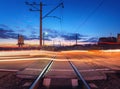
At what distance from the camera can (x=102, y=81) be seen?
36.6 feet

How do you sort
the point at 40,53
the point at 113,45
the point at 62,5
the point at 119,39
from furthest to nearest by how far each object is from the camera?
the point at 113,45 → the point at 119,39 → the point at 40,53 → the point at 62,5

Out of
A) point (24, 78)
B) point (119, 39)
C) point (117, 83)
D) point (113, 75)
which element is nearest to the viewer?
point (117, 83)

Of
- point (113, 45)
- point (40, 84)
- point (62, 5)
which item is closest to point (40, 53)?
point (62, 5)

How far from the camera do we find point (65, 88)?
949cm

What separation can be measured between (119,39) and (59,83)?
102 metres

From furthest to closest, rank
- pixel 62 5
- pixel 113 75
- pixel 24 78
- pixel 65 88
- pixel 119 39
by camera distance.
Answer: pixel 119 39 < pixel 62 5 < pixel 113 75 < pixel 24 78 < pixel 65 88

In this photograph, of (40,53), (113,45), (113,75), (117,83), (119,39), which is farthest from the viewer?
(113,45)

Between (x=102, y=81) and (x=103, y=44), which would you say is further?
(x=103, y=44)

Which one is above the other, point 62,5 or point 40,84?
point 62,5

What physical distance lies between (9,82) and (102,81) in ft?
12.1

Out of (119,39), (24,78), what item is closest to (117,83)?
(24,78)

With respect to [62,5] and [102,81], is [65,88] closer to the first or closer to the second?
[102,81]

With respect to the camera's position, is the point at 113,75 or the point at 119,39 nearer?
the point at 113,75

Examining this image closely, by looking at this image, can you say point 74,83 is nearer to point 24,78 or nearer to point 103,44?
point 24,78
